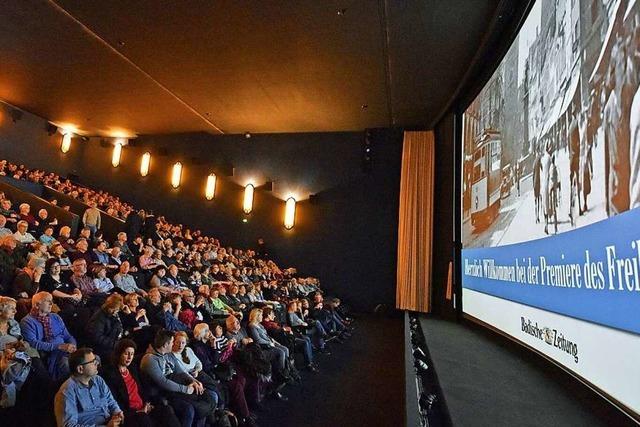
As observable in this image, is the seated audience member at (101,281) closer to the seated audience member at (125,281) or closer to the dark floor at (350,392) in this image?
the seated audience member at (125,281)

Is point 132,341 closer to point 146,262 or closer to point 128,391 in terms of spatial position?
point 128,391

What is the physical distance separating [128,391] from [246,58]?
482 centimetres

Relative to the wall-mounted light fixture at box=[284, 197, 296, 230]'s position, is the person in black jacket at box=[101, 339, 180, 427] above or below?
below

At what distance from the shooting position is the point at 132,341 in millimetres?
2617

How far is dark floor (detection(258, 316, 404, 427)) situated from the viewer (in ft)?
9.93

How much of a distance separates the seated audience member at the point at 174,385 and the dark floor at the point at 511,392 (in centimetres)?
156

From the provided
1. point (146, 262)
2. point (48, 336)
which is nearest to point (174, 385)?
point (48, 336)

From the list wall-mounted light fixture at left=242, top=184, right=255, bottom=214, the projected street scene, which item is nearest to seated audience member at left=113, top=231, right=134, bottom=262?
wall-mounted light fixture at left=242, top=184, right=255, bottom=214

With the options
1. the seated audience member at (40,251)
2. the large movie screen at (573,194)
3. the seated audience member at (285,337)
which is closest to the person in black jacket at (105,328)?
the seated audience member at (285,337)

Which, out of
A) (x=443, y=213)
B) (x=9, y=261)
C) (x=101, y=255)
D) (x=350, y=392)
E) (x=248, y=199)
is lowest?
(x=350, y=392)

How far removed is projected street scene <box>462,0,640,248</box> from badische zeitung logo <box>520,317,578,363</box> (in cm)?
56

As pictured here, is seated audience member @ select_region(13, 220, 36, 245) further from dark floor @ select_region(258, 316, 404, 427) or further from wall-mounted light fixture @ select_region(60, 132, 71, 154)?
wall-mounted light fixture @ select_region(60, 132, 71, 154)

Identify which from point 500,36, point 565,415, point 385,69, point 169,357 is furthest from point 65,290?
point 500,36

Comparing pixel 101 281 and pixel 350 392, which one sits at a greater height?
pixel 101 281
